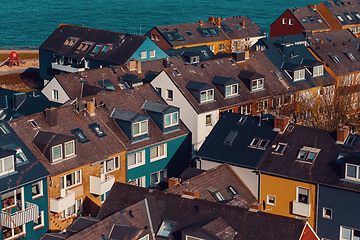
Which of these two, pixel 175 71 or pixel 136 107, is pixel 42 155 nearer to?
pixel 136 107

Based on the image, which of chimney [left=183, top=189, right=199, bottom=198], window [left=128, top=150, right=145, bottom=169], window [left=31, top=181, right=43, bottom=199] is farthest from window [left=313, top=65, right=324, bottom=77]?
window [left=31, top=181, right=43, bottom=199]

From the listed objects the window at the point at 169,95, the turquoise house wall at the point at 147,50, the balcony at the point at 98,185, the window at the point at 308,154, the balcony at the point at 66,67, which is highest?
the turquoise house wall at the point at 147,50

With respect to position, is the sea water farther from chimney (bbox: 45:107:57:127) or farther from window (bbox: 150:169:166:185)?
chimney (bbox: 45:107:57:127)

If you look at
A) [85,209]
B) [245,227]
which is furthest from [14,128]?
[245,227]

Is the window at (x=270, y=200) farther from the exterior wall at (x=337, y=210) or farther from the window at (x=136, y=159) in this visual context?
the window at (x=136, y=159)

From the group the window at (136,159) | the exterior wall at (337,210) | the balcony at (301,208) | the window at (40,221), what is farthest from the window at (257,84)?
the window at (40,221)
